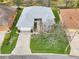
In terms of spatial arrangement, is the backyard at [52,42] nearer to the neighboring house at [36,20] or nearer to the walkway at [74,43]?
the walkway at [74,43]

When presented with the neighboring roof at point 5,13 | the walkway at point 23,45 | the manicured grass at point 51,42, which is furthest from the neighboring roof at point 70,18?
the neighboring roof at point 5,13

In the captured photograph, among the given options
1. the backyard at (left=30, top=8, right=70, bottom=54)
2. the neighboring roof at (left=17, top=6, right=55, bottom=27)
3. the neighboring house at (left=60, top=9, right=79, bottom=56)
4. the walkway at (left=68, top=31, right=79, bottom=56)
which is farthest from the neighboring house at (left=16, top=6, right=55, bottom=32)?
the walkway at (left=68, top=31, right=79, bottom=56)

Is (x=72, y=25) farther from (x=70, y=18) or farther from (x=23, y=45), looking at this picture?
(x=23, y=45)

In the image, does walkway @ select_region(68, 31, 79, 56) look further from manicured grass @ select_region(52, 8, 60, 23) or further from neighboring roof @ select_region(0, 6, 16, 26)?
neighboring roof @ select_region(0, 6, 16, 26)

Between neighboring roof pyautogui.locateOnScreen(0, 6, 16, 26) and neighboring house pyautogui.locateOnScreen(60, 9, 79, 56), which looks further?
neighboring roof pyautogui.locateOnScreen(0, 6, 16, 26)

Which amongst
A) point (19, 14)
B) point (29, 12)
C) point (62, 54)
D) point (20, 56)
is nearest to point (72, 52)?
point (62, 54)
